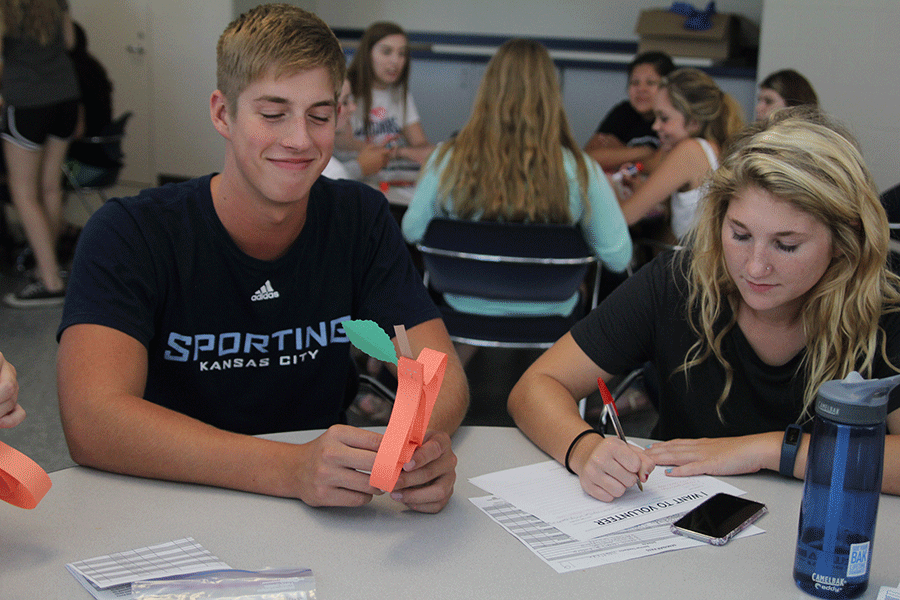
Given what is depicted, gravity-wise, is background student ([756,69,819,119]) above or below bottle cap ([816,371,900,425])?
above

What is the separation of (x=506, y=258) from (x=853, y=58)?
2.96m

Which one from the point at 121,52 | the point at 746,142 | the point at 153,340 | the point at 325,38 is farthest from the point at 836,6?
the point at 121,52

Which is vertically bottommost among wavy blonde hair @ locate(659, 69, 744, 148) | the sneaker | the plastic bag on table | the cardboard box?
the sneaker

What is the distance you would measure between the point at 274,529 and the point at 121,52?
6156 mm

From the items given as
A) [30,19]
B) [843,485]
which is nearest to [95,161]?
[30,19]

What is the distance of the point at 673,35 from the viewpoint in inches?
220

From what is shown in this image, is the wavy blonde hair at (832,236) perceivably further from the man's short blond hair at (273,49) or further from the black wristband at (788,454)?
the man's short blond hair at (273,49)

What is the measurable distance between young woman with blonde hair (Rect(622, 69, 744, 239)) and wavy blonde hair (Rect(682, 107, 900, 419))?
1.53 meters

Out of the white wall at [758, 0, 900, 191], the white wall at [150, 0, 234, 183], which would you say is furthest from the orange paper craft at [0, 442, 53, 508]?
the white wall at [150, 0, 234, 183]

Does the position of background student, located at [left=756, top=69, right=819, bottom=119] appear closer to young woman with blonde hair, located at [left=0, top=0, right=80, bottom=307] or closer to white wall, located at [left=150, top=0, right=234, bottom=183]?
young woman with blonde hair, located at [left=0, top=0, right=80, bottom=307]

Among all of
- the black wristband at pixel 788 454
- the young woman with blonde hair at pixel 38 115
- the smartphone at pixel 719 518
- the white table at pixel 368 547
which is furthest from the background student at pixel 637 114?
the white table at pixel 368 547

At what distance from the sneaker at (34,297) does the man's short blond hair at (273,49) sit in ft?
10.6

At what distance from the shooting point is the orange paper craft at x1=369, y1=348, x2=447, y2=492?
3.11 ft

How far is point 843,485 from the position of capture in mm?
853
